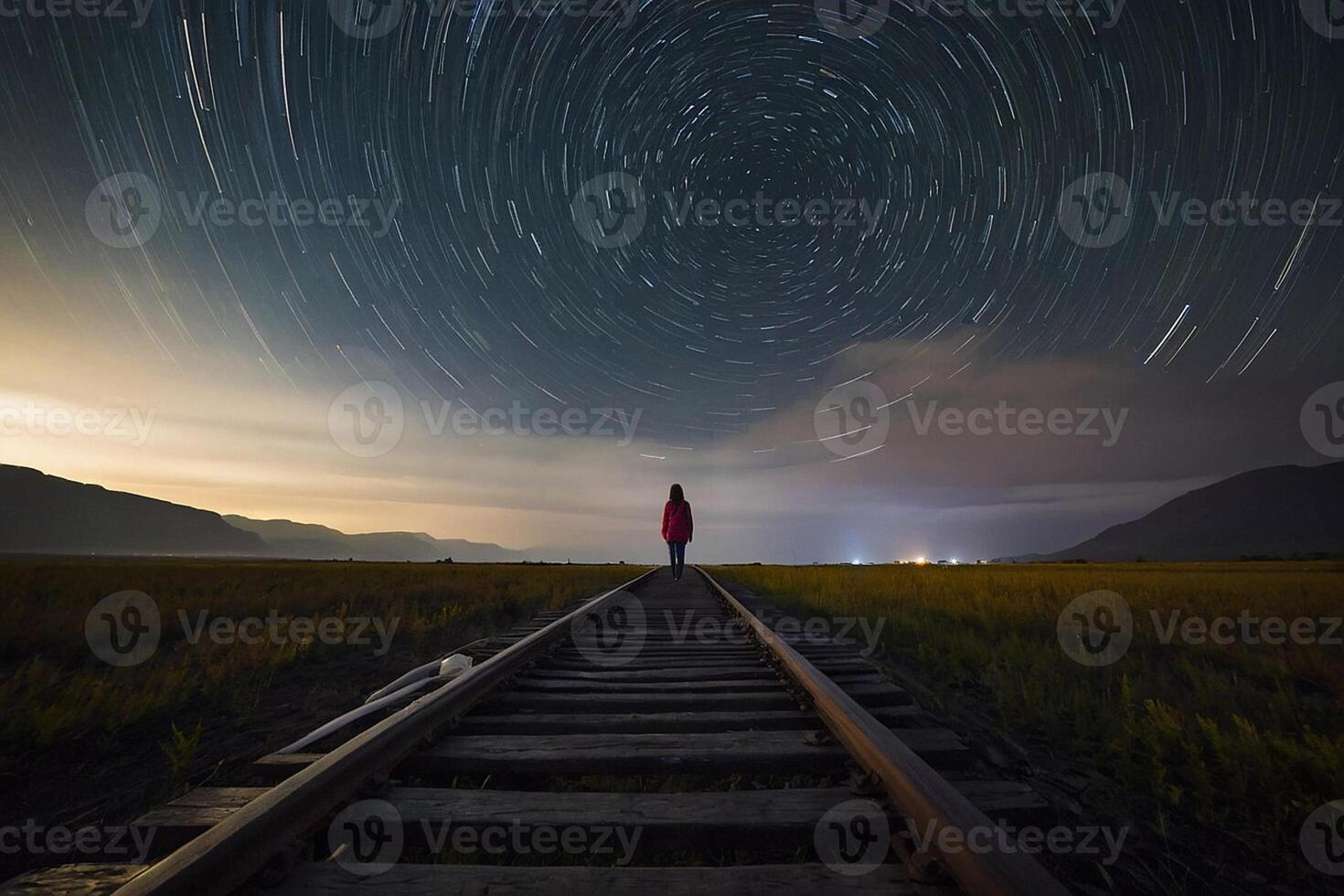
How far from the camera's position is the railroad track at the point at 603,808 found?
1.48 m

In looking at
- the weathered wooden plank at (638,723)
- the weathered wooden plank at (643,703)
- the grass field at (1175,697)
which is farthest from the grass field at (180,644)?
the grass field at (1175,697)

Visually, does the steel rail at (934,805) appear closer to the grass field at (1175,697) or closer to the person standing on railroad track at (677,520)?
the grass field at (1175,697)

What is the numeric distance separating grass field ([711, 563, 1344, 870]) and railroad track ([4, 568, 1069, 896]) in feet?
3.09

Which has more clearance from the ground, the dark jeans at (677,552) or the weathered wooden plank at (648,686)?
the dark jeans at (677,552)

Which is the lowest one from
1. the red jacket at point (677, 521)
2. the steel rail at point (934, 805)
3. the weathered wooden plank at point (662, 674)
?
the weathered wooden plank at point (662, 674)

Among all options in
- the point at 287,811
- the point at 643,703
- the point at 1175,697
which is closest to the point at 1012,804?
the point at 643,703

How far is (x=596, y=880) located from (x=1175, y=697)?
13.1ft

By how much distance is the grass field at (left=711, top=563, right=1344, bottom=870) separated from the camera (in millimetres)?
2477

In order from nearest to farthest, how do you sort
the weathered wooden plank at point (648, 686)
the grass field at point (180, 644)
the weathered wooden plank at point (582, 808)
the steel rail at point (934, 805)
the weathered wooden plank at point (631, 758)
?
the steel rail at point (934, 805), the weathered wooden plank at point (582, 808), the weathered wooden plank at point (631, 758), the weathered wooden plank at point (648, 686), the grass field at point (180, 644)

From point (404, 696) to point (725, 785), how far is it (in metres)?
1.88

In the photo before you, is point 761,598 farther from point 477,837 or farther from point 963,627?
point 477,837

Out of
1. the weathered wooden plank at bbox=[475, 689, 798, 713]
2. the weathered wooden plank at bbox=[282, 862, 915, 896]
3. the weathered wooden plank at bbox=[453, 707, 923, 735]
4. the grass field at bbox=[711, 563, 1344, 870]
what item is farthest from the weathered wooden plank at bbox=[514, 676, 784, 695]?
the weathered wooden plank at bbox=[282, 862, 915, 896]

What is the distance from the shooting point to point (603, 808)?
1.90 m

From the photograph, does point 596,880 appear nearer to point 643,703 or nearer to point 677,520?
point 643,703
